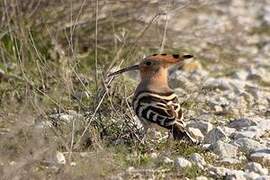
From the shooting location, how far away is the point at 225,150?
6043 millimetres

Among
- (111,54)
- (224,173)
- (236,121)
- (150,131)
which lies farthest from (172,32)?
(224,173)

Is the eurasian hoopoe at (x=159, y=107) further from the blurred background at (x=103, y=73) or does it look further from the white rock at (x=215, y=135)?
the white rock at (x=215, y=135)

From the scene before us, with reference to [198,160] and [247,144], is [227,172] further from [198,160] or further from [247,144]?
[247,144]

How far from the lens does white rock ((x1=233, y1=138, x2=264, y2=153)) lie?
20.1 ft

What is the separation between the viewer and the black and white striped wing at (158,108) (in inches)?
233

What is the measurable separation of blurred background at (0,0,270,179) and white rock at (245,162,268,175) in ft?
0.90

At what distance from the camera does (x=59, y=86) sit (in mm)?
7016

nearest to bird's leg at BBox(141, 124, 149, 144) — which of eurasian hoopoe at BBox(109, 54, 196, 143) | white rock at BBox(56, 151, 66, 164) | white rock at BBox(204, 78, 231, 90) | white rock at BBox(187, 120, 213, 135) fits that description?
eurasian hoopoe at BBox(109, 54, 196, 143)

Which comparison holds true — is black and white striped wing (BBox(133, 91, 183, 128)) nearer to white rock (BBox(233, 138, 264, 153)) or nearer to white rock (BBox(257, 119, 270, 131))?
white rock (BBox(233, 138, 264, 153))

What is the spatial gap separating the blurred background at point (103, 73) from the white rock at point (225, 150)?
0.31 ft

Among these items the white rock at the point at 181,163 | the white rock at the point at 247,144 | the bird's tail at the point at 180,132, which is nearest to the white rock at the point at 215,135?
the white rock at the point at 247,144

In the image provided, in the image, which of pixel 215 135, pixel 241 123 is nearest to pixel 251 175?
pixel 215 135

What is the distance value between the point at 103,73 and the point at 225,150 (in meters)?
1.09

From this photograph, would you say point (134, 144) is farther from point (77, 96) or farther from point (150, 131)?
point (77, 96)
